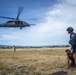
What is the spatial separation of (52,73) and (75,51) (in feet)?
5.24

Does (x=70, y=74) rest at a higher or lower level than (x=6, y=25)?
lower

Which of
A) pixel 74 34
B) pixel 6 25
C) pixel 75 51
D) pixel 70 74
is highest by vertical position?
pixel 6 25

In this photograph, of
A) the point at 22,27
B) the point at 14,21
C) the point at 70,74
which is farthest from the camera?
the point at 14,21

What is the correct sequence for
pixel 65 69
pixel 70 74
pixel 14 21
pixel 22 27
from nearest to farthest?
pixel 70 74 → pixel 65 69 → pixel 22 27 → pixel 14 21

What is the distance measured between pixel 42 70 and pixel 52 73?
928 millimetres

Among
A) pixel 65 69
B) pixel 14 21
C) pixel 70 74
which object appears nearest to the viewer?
pixel 70 74

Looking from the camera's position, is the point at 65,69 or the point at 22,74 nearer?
the point at 22,74

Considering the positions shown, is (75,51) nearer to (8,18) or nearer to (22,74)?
(22,74)

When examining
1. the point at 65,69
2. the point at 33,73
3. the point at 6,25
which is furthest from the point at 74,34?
the point at 6,25

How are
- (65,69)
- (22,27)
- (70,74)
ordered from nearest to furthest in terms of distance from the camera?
(70,74)
(65,69)
(22,27)

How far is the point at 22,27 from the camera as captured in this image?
4281 centimetres

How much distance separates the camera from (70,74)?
36.2ft

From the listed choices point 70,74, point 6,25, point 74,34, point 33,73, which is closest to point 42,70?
point 33,73

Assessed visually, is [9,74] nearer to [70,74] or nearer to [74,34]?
[70,74]
